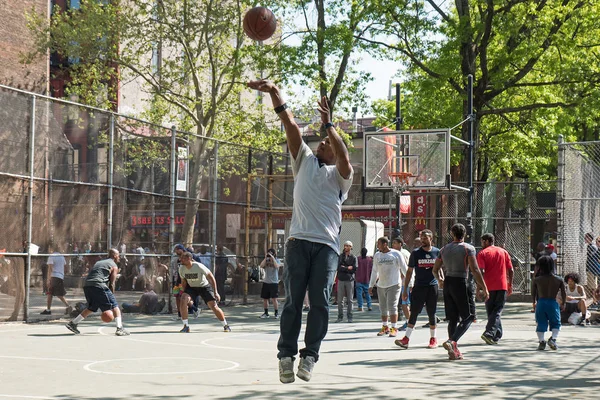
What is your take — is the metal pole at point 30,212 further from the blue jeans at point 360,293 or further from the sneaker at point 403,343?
the blue jeans at point 360,293

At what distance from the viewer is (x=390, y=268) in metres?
17.6

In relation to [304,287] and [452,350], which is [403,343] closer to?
[452,350]

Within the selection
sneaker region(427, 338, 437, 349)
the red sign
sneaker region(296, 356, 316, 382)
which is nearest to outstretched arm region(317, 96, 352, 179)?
sneaker region(296, 356, 316, 382)

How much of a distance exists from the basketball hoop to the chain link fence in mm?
5044

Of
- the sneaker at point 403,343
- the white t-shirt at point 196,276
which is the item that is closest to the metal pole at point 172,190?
the white t-shirt at point 196,276

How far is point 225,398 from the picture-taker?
9.12 m

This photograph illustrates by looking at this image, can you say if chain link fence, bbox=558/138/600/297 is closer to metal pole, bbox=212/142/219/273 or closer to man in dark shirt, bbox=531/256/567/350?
man in dark shirt, bbox=531/256/567/350

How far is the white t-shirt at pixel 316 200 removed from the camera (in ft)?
23.6

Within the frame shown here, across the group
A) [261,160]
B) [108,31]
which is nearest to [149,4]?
[108,31]

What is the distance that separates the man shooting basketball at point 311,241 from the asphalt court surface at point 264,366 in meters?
2.20

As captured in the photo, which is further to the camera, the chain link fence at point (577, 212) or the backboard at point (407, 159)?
the backboard at point (407, 159)

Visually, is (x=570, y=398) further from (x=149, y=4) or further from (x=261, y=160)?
(x=149, y=4)

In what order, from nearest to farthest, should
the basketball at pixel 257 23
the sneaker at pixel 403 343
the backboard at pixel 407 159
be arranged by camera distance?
the basketball at pixel 257 23 < the sneaker at pixel 403 343 < the backboard at pixel 407 159

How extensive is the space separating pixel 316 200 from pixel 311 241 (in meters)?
0.33
